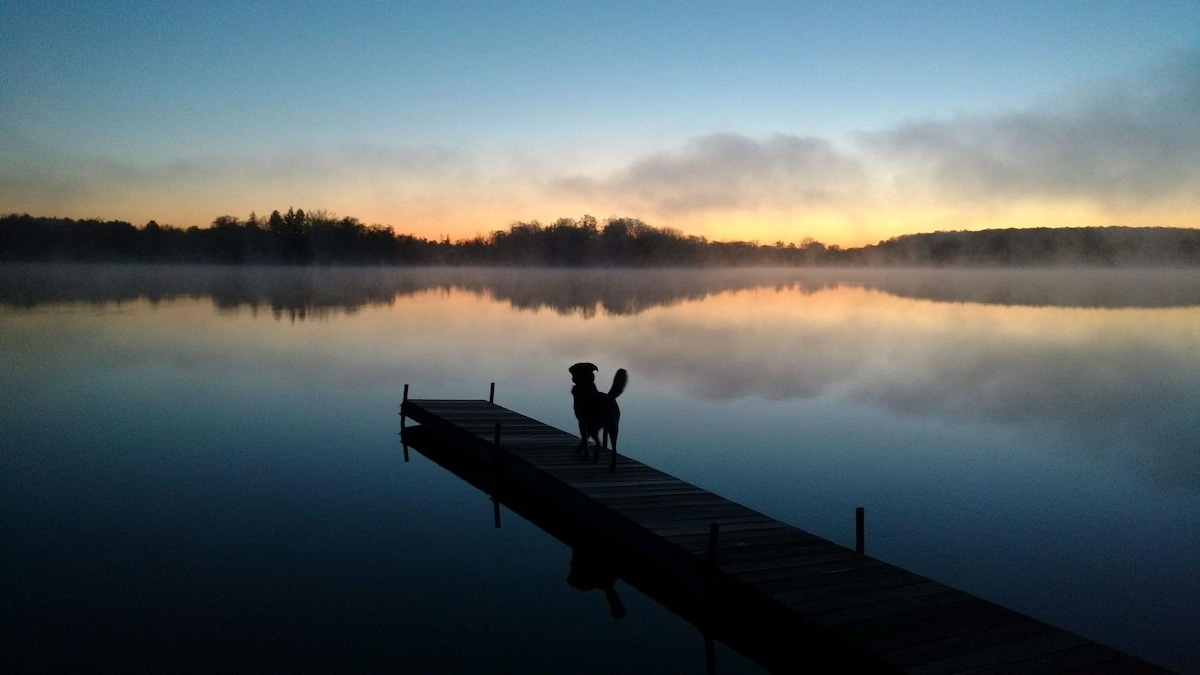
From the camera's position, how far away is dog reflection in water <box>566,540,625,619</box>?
8117 millimetres

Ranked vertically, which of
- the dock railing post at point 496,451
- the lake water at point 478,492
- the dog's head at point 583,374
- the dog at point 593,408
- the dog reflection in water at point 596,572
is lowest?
the dog reflection in water at point 596,572

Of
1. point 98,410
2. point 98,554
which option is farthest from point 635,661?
point 98,410

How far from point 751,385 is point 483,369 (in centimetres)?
814

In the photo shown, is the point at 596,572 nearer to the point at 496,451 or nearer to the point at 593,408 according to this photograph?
the point at 593,408

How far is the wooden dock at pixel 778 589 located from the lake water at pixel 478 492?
1.44 feet

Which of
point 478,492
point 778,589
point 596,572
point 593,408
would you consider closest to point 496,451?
point 478,492

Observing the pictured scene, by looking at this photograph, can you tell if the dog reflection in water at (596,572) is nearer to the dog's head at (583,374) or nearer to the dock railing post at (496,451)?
the dog's head at (583,374)

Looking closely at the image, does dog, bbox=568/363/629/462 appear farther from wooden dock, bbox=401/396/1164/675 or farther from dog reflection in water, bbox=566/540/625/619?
dog reflection in water, bbox=566/540/625/619

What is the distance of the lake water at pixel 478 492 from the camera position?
7.08 meters

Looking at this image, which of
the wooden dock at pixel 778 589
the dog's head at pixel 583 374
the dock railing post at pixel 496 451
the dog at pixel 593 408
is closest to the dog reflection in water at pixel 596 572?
the wooden dock at pixel 778 589

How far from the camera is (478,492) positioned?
11.9 meters

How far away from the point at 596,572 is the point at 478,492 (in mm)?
3596

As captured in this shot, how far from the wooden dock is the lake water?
17.2 inches

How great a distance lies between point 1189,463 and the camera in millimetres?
13820
